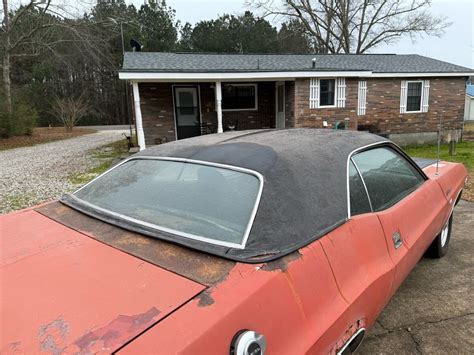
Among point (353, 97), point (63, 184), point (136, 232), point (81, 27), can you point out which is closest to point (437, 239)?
point (136, 232)

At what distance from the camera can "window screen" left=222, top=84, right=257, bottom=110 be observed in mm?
13820

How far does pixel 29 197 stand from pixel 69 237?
6145 millimetres

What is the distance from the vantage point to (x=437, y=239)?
11.0 ft

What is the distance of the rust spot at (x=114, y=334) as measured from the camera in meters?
1.00

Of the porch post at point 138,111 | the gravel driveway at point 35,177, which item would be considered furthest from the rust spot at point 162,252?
the porch post at point 138,111

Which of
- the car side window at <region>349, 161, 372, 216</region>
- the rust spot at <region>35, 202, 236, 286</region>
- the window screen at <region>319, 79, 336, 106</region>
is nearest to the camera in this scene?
the rust spot at <region>35, 202, 236, 286</region>

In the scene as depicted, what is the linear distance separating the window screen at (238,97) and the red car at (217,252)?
11607mm

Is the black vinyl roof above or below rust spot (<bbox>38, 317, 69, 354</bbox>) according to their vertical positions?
above

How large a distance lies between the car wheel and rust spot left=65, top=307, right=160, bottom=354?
3199mm

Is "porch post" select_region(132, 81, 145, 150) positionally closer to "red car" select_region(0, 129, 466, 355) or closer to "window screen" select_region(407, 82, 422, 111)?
"red car" select_region(0, 129, 466, 355)

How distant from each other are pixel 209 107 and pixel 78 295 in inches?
507

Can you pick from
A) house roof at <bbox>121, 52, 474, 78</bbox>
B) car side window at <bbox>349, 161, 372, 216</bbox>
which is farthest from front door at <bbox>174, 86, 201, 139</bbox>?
car side window at <bbox>349, 161, 372, 216</bbox>

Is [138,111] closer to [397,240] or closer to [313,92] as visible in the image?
[313,92]

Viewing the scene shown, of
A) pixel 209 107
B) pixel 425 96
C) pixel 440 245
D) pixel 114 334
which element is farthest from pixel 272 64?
pixel 114 334
